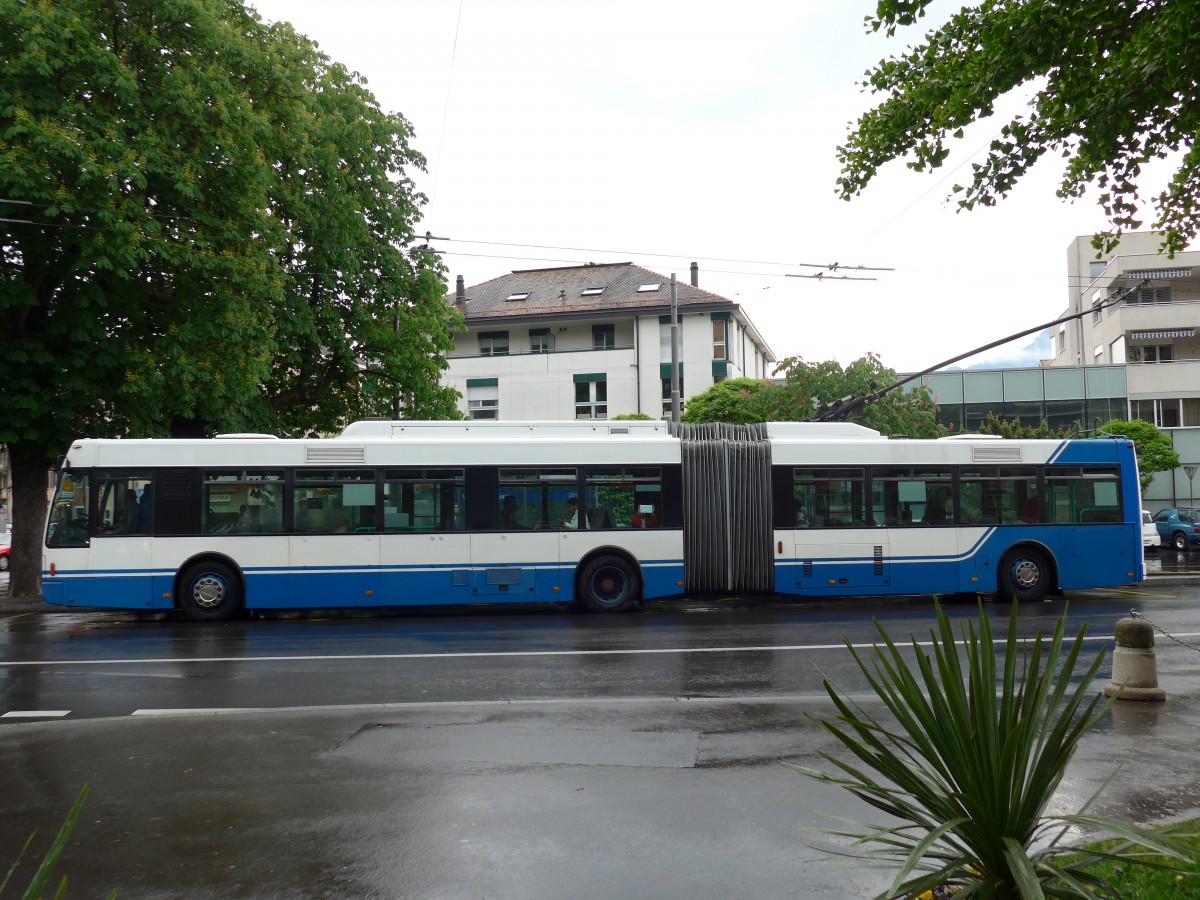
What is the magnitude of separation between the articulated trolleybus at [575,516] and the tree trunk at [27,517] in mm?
4349

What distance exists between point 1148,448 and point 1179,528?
4.18m

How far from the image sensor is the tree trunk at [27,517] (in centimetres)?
1931

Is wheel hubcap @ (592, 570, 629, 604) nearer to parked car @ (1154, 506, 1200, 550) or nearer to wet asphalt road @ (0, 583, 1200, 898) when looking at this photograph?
wet asphalt road @ (0, 583, 1200, 898)

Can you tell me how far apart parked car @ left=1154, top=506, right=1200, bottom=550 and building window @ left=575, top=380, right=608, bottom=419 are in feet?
85.9

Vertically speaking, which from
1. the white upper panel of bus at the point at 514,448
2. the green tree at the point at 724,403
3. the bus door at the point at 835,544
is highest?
the green tree at the point at 724,403

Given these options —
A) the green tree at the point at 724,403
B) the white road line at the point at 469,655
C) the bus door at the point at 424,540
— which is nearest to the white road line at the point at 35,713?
the white road line at the point at 469,655

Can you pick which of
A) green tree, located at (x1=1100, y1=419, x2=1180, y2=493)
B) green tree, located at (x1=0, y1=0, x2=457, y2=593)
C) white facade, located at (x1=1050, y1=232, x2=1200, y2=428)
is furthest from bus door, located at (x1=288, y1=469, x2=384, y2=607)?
white facade, located at (x1=1050, y1=232, x2=1200, y2=428)

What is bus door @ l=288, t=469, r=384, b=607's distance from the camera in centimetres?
1588

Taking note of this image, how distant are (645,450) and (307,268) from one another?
34.0 feet

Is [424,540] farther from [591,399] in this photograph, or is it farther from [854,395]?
[591,399]

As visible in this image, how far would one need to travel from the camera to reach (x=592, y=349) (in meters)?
52.6

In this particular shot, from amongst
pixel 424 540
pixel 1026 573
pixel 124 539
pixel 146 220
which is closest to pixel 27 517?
pixel 124 539

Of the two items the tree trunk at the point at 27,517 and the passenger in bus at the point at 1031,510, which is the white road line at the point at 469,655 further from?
the tree trunk at the point at 27,517

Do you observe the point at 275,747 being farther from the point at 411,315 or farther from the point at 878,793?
the point at 411,315
